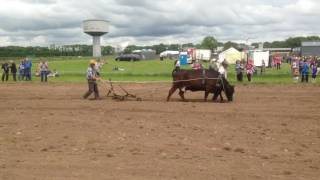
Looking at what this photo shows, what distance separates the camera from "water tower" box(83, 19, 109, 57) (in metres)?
117

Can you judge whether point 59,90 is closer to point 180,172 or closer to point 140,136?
point 140,136

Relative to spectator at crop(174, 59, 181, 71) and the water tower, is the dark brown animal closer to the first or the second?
spectator at crop(174, 59, 181, 71)

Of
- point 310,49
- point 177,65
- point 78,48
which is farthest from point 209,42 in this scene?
point 177,65

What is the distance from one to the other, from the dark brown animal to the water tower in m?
93.1

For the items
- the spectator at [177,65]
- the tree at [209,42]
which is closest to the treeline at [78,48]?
the tree at [209,42]

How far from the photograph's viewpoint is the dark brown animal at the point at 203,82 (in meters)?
23.3

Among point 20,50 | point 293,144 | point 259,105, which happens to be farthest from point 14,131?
point 20,50

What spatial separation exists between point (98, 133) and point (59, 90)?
15.9 meters

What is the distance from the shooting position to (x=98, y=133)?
14633 mm

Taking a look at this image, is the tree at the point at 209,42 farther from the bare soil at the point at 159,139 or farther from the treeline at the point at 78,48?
the bare soil at the point at 159,139

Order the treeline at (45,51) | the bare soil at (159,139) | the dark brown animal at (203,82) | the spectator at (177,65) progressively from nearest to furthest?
the bare soil at (159,139)
the dark brown animal at (203,82)
the spectator at (177,65)
the treeline at (45,51)

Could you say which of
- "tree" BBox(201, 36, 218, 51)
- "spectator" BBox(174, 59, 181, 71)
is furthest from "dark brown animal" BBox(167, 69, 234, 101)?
"tree" BBox(201, 36, 218, 51)

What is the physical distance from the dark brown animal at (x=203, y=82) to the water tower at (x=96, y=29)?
306 feet

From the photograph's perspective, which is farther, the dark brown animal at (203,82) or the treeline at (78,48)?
the treeline at (78,48)
